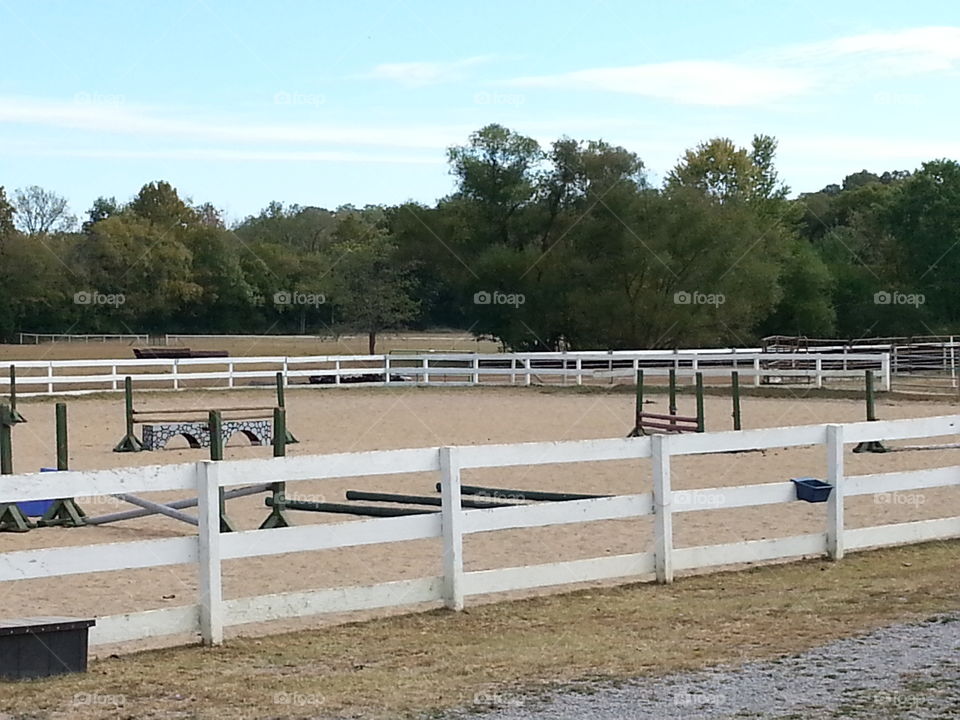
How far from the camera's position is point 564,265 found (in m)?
52.8

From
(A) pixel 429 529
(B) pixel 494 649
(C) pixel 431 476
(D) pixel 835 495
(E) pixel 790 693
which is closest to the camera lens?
(E) pixel 790 693

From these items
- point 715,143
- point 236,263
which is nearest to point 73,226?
point 236,263

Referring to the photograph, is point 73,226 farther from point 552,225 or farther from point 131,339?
point 552,225

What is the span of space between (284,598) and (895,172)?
470 ft

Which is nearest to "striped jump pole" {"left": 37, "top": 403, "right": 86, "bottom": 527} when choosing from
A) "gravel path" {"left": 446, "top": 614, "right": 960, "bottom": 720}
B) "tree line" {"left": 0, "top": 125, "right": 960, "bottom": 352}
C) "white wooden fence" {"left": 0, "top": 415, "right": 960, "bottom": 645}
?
"white wooden fence" {"left": 0, "top": 415, "right": 960, "bottom": 645}

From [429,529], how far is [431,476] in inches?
335

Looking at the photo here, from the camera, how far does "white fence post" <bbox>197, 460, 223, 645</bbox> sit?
Answer: 24.9 feet

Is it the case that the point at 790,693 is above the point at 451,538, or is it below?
below

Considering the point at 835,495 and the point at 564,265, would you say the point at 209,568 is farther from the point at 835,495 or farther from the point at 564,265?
the point at 564,265

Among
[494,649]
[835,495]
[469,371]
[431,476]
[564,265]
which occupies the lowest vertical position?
[431,476]

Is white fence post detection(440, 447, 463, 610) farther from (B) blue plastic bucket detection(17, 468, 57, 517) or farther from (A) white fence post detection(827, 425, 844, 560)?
(B) blue plastic bucket detection(17, 468, 57, 517)

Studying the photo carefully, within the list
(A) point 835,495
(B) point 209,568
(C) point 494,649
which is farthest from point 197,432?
(C) point 494,649

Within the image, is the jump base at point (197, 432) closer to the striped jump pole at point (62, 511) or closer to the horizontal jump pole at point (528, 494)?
the striped jump pole at point (62, 511)

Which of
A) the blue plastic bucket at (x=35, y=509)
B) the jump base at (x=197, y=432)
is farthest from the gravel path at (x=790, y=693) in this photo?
the jump base at (x=197, y=432)
